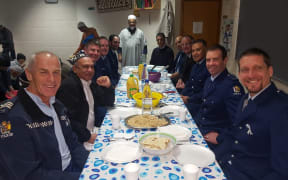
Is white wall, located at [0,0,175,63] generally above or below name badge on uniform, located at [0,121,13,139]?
above

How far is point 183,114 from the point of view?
63.8 inches

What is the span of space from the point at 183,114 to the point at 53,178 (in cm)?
96

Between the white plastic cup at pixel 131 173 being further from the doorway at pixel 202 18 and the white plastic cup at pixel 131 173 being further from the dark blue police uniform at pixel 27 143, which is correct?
the doorway at pixel 202 18

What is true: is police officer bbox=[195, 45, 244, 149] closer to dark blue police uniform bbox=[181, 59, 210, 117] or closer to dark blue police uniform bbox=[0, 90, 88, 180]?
dark blue police uniform bbox=[181, 59, 210, 117]

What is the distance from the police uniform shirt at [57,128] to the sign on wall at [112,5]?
192 inches

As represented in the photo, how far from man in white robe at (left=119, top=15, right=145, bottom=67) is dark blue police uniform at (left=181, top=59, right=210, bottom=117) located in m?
2.52

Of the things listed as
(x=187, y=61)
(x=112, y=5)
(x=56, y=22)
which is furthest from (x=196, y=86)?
(x=56, y=22)

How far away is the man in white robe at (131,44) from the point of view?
512cm

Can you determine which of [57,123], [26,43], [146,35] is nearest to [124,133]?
[57,123]

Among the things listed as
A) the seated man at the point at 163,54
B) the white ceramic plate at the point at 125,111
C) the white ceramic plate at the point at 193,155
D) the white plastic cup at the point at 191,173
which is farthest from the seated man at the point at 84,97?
the seated man at the point at 163,54

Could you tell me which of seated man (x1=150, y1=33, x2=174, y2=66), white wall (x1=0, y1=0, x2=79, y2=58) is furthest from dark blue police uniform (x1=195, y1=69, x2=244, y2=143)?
white wall (x1=0, y1=0, x2=79, y2=58)

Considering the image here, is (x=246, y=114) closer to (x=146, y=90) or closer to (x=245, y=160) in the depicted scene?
(x=245, y=160)

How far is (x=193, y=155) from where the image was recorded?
1166 millimetres

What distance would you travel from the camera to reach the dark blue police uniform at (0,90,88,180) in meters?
1.01
